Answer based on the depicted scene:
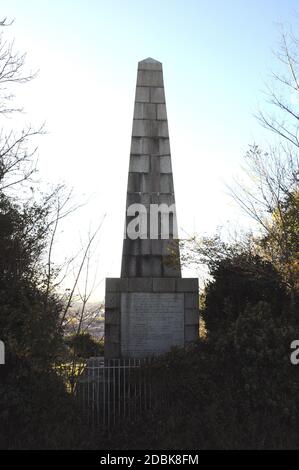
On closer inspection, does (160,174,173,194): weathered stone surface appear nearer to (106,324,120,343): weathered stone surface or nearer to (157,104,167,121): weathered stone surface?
(157,104,167,121): weathered stone surface

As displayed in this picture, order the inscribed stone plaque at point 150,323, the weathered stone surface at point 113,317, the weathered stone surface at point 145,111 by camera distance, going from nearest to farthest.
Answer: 1. the inscribed stone plaque at point 150,323
2. the weathered stone surface at point 113,317
3. the weathered stone surface at point 145,111

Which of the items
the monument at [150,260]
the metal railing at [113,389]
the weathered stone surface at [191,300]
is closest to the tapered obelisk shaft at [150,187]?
the monument at [150,260]

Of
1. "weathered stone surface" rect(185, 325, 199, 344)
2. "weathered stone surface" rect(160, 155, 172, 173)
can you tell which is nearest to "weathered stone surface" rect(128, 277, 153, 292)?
"weathered stone surface" rect(185, 325, 199, 344)

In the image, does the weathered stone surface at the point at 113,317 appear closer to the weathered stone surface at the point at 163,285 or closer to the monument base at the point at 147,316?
the monument base at the point at 147,316

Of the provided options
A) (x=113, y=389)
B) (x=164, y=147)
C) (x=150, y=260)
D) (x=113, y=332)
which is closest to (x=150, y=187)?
(x=164, y=147)

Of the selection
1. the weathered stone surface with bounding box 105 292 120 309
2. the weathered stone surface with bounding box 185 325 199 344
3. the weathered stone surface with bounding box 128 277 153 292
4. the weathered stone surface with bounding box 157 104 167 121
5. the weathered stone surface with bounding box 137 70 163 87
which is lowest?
the weathered stone surface with bounding box 185 325 199 344

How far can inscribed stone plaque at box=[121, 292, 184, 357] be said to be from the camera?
10.7m

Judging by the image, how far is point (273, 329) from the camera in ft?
29.9

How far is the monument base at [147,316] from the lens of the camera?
35.2 ft

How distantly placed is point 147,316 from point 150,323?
185 mm

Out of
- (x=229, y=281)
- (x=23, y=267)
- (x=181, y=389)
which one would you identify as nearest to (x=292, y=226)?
(x=229, y=281)
